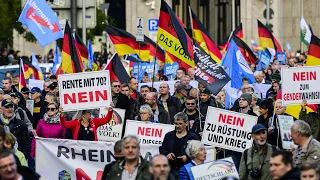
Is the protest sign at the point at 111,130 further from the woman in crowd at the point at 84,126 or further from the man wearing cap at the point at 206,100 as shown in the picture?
the woman in crowd at the point at 84,126

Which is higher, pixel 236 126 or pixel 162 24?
pixel 162 24

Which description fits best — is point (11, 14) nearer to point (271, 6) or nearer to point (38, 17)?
point (271, 6)

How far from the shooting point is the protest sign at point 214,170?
1423 centimetres

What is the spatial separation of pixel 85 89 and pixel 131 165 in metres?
5.10

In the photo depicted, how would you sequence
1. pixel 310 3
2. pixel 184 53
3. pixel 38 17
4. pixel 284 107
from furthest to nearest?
1. pixel 310 3
2. pixel 38 17
3. pixel 184 53
4. pixel 284 107

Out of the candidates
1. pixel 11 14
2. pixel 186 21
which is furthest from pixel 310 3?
pixel 11 14

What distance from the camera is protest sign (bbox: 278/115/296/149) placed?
55.1ft

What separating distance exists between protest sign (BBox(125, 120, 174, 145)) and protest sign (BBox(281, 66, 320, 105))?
174cm

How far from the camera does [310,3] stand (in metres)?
68.0

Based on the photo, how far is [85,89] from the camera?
58.6 feet

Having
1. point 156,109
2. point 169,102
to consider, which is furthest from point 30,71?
point 156,109

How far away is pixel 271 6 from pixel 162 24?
37.7m

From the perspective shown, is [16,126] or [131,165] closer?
[131,165]

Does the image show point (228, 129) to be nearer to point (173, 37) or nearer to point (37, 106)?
point (173, 37)
